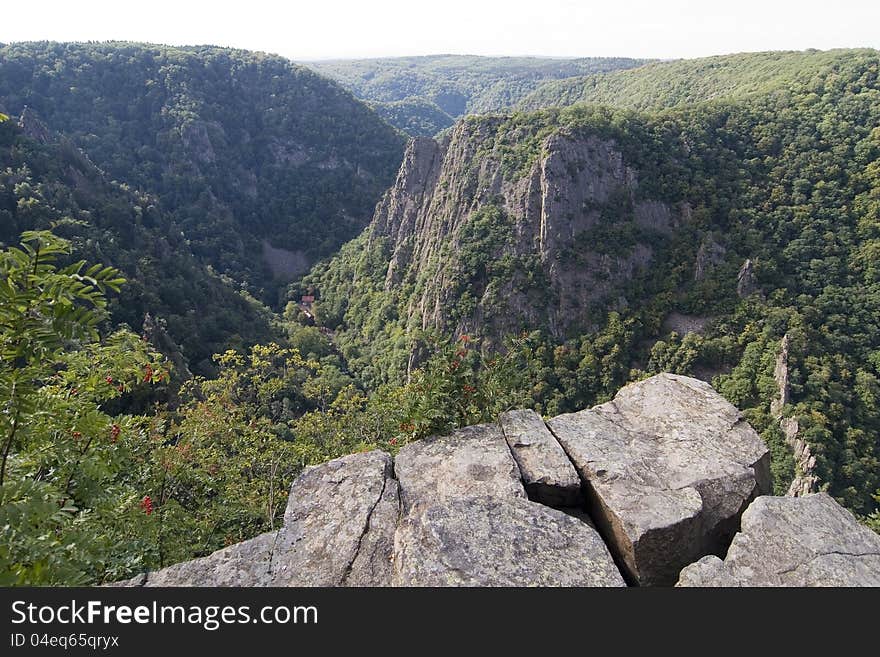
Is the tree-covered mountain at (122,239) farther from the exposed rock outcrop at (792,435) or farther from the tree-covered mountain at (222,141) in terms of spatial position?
the exposed rock outcrop at (792,435)

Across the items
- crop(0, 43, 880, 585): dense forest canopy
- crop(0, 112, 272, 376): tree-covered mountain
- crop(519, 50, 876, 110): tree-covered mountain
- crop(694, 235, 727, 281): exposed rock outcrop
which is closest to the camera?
crop(0, 43, 880, 585): dense forest canopy

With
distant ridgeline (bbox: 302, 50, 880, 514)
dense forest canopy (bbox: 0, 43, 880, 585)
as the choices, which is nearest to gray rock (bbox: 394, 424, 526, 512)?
dense forest canopy (bbox: 0, 43, 880, 585)

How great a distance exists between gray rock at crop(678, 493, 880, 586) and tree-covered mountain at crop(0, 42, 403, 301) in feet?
359

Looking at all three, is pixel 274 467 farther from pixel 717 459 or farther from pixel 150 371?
pixel 717 459

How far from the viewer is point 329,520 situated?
275 inches

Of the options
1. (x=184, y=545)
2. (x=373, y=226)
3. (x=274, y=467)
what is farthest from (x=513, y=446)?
(x=373, y=226)

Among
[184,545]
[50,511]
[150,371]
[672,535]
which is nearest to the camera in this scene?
[50,511]

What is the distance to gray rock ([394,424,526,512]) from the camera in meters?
7.11

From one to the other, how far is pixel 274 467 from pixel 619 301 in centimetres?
5723

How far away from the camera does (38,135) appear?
76.1m

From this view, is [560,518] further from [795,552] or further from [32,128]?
[32,128]

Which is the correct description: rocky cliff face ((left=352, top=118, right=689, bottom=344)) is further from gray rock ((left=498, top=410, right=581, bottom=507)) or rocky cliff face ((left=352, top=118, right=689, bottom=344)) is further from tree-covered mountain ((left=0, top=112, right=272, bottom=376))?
gray rock ((left=498, top=410, right=581, bottom=507))

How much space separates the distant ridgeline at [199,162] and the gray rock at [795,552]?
204 ft

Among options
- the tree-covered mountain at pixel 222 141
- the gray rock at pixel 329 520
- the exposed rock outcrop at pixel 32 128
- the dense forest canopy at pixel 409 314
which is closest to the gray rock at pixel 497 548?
the gray rock at pixel 329 520
